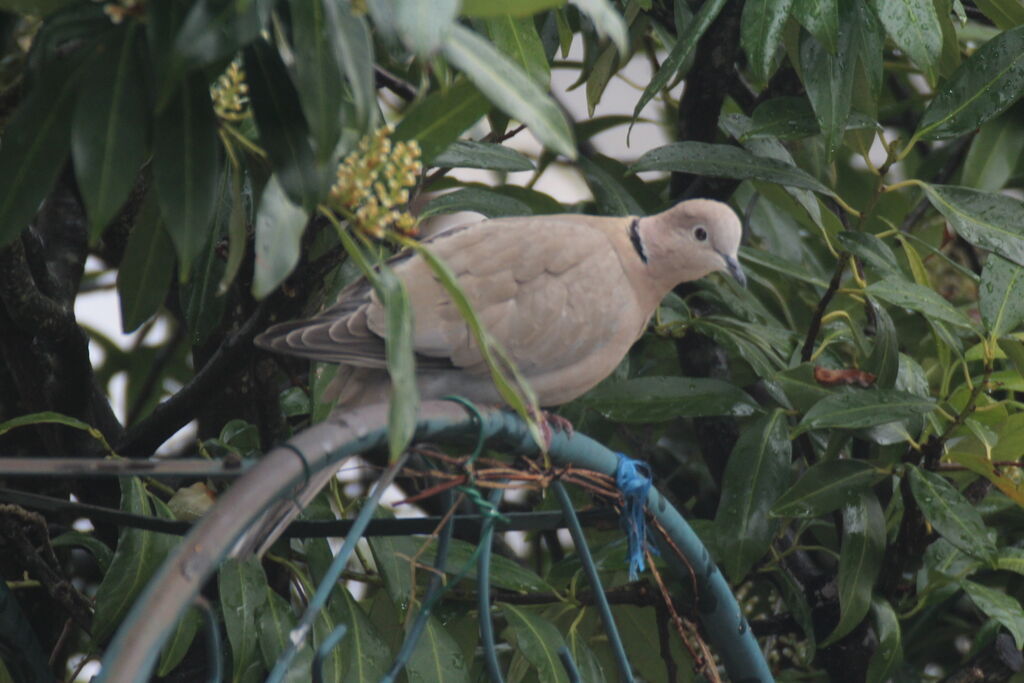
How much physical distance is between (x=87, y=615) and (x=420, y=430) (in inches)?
32.2

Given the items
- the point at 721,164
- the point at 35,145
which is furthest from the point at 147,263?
the point at 721,164

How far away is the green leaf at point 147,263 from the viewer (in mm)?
1103

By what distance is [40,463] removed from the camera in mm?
777

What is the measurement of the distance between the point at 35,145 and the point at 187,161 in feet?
0.40

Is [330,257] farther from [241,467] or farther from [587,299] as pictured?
[241,467]

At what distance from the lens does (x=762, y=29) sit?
1.47 meters

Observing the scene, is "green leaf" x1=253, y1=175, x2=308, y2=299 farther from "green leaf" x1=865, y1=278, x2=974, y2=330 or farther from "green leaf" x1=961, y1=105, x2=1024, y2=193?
"green leaf" x1=961, y1=105, x2=1024, y2=193

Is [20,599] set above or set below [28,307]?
Result: below

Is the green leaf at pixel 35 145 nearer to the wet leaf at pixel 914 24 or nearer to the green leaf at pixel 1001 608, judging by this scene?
the wet leaf at pixel 914 24

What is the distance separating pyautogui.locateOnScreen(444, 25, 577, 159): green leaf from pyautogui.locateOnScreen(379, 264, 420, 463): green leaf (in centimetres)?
13

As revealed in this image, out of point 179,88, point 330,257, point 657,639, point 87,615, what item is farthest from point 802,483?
point 179,88

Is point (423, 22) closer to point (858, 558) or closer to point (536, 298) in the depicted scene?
point (536, 298)

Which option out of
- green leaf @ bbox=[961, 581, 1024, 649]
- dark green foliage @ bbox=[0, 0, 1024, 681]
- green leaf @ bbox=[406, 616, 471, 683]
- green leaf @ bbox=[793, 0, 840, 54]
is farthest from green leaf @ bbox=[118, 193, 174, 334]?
green leaf @ bbox=[961, 581, 1024, 649]

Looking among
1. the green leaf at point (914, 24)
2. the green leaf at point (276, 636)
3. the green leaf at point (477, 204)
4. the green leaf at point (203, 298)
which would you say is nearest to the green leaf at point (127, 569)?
the green leaf at point (276, 636)
